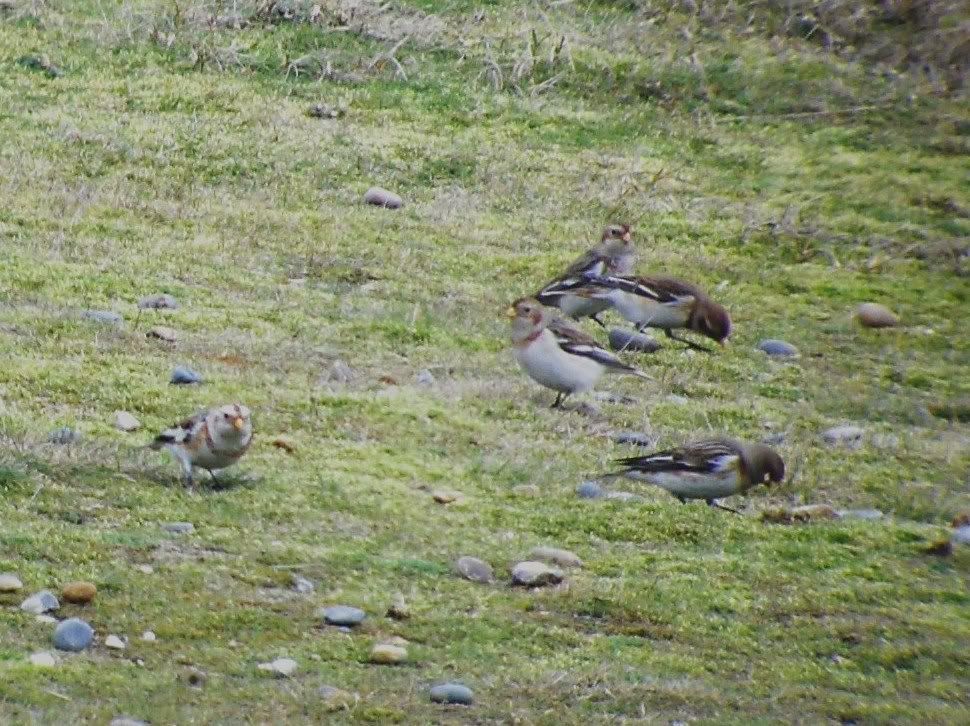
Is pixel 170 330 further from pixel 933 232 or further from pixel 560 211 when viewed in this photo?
pixel 933 232

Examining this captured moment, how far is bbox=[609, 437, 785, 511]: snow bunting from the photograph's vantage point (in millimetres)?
9188

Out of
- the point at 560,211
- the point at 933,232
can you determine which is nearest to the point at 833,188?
the point at 933,232

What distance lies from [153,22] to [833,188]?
646 centimetres

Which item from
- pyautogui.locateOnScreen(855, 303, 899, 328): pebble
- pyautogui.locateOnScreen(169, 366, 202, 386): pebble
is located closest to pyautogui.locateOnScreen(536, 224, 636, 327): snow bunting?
pyautogui.locateOnScreen(855, 303, 899, 328): pebble

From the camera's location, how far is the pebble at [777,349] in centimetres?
1315

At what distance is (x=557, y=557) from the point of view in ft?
26.8

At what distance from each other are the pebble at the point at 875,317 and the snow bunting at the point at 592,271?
181 cm

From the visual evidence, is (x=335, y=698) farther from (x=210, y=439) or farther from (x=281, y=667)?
(x=210, y=439)

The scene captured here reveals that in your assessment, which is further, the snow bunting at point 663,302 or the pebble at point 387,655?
the snow bunting at point 663,302

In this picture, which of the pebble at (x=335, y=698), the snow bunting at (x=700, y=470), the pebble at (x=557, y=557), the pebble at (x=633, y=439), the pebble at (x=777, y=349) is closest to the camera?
the pebble at (x=335, y=698)

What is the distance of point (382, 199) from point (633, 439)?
5.47 meters

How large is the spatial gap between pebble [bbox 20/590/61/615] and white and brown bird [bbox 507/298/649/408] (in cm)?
440

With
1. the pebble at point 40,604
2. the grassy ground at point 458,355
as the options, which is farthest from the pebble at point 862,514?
the pebble at point 40,604

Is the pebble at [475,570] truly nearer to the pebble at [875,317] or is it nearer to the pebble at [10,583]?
the pebble at [10,583]
